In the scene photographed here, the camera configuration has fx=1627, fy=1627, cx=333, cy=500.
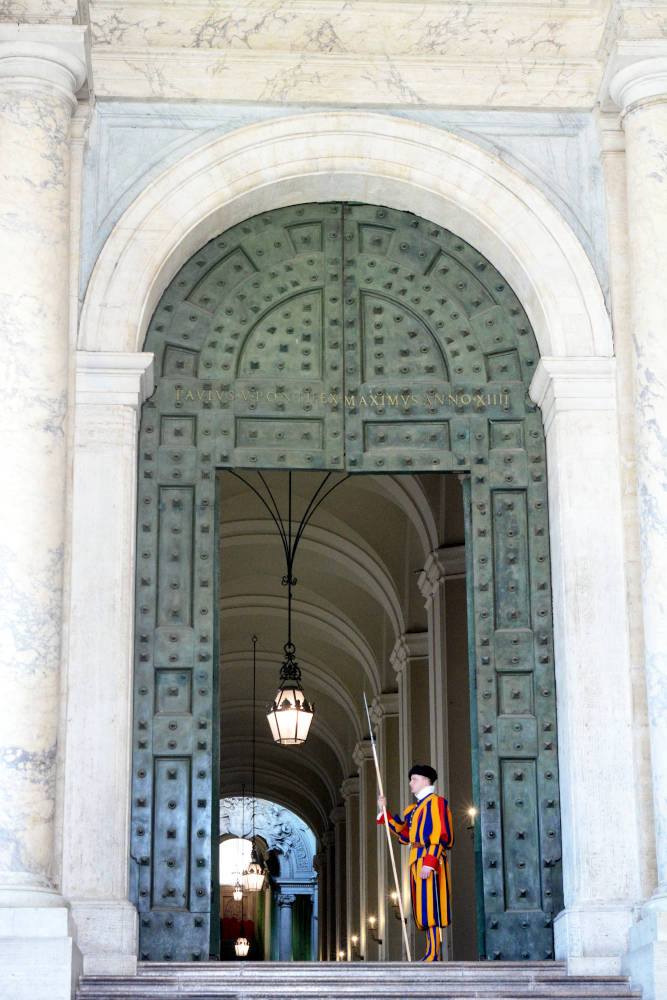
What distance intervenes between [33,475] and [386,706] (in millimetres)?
12940

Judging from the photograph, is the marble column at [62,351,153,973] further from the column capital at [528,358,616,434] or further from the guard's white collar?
the column capital at [528,358,616,434]

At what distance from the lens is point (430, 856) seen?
405 inches

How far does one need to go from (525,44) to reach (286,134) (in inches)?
66.4

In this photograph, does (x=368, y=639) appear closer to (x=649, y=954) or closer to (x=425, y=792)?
(x=425, y=792)

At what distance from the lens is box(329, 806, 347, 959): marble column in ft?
101

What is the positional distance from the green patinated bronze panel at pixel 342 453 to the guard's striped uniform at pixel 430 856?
0.47 metres

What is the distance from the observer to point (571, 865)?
948 centimetres

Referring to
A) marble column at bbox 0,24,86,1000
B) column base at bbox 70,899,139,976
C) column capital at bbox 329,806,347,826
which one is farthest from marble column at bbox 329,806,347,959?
marble column at bbox 0,24,86,1000

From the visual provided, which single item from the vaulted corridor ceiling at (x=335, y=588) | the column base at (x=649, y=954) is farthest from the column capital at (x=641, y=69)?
the vaulted corridor ceiling at (x=335, y=588)

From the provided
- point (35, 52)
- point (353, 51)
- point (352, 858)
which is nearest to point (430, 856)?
point (353, 51)

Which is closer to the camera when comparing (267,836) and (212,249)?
(212,249)

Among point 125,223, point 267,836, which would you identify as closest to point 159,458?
point 125,223

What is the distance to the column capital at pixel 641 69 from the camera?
10.1 metres

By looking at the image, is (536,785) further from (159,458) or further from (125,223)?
(125,223)
